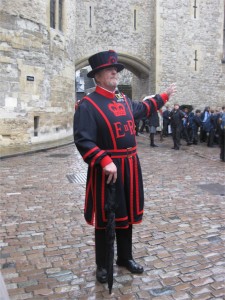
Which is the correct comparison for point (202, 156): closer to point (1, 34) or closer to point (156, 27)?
point (1, 34)

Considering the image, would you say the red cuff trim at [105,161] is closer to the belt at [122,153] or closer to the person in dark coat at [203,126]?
the belt at [122,153]

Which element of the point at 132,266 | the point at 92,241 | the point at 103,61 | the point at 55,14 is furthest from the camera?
the point at 55,14

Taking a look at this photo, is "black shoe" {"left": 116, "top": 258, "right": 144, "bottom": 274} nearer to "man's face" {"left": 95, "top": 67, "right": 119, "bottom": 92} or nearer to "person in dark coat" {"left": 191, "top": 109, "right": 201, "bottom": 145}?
"man's face" {"left": 95, "top": 67, "right": 119, "bottom": 92}

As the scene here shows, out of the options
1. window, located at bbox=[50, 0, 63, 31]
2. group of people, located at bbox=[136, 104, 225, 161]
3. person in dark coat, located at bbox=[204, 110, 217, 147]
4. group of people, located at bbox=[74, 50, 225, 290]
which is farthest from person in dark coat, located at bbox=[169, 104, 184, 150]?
group of people, located at bbox=[74, 50, 225, 290]

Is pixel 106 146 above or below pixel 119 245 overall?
above

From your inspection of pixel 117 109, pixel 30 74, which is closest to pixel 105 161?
pixel 117 109

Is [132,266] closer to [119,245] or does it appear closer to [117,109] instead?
[119,245]

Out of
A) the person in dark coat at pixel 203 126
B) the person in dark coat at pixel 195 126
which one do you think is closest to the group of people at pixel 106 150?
the person in dark coat at pixel 195 126

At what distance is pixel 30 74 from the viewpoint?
468 inches

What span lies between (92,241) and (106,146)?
4.65 ft

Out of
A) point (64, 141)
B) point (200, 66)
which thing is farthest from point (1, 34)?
point (200, 66)

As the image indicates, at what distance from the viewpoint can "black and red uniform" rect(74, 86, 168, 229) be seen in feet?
10.0

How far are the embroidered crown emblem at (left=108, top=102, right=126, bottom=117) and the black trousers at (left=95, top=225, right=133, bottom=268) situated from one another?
102 centimetres

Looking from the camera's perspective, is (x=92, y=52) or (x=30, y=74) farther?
(x=92, y=52)
